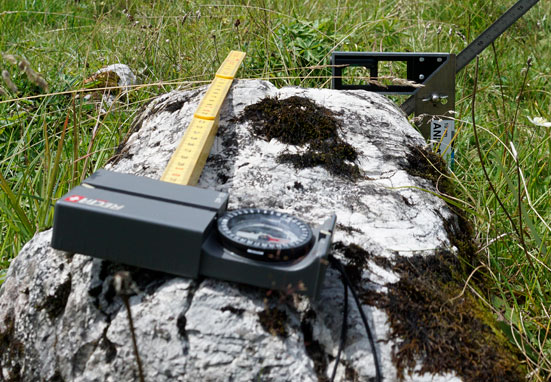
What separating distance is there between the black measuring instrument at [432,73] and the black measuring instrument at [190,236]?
4.96ft

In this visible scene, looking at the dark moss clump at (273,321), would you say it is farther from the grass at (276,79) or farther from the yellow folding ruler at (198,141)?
the grass at (276,79)

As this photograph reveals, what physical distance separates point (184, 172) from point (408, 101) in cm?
157

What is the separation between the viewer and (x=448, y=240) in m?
1.84

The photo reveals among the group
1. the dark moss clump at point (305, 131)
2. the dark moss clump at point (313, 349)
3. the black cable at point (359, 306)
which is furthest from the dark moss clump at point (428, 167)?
the dark moss clump at point (313, 349)

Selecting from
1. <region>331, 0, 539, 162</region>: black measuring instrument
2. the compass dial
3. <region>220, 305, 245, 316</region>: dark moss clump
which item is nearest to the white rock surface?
<region>220, 305, 245, 316</region>: dark moss clump

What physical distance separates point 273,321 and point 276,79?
8.51 feet

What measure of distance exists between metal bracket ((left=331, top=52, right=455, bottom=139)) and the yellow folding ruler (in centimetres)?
85

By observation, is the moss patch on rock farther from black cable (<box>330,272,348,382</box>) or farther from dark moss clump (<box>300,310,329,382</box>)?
dark moss clump (<box>300,310,329,382</box>)

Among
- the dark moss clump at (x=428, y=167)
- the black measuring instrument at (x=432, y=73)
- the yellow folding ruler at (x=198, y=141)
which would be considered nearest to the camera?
the yellow folding ruler at (x=198, y=141)

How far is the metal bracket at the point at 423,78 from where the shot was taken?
2873mm

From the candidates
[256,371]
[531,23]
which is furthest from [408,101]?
[531,23]

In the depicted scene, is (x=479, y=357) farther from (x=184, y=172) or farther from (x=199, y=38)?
(x=199, y=38)

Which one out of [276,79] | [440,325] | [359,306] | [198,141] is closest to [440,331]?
[440,325]

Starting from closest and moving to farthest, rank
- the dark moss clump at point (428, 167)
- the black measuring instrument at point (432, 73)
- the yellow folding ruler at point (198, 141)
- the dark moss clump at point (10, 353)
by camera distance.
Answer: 1. the dark moss clump at point (10, 353)
2. the yellow folding ruler at point (198, 141)
3. the dark moss clump at point (428, 167)
4. the black measuring instrument at point (432, 73)
